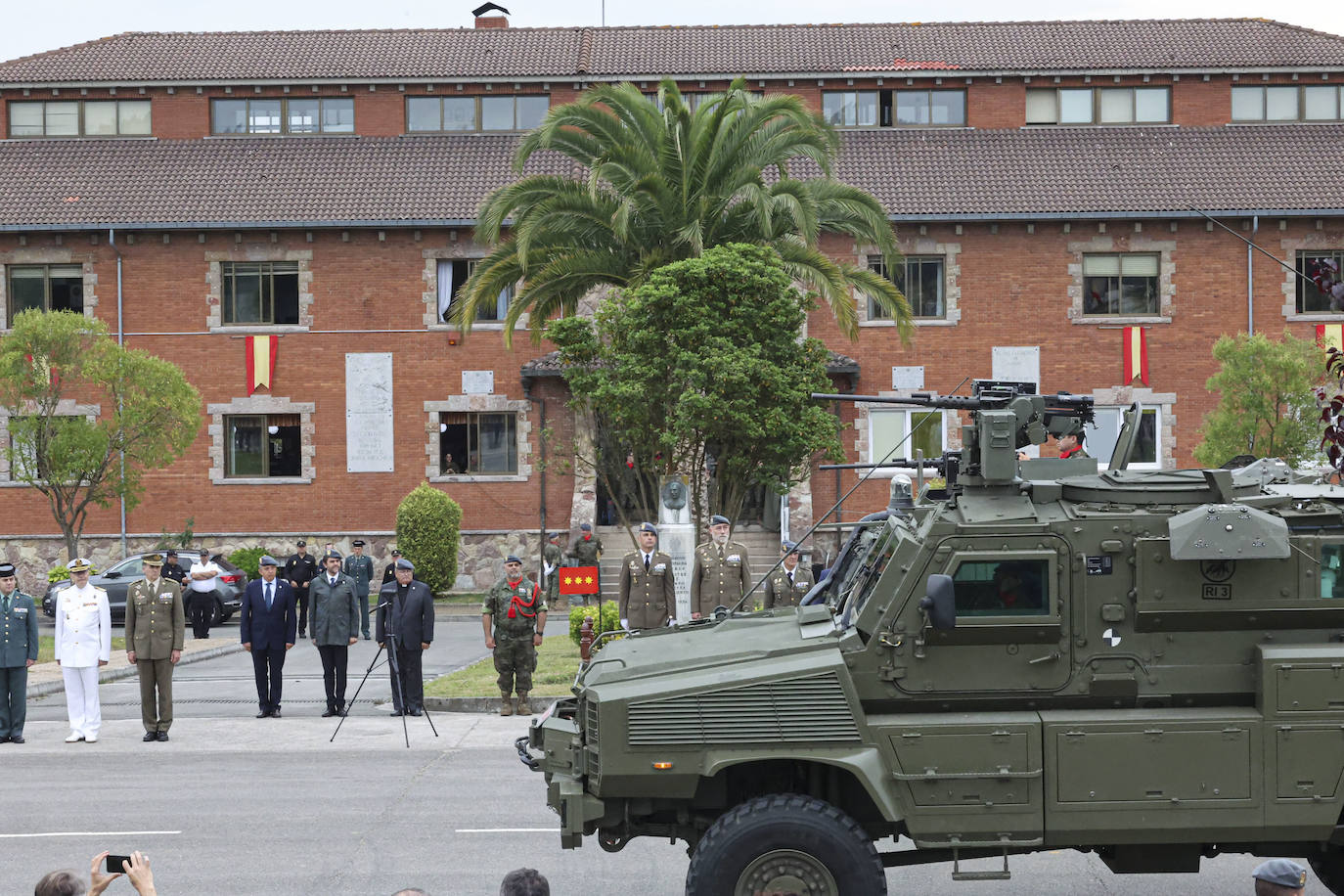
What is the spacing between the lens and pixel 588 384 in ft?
76.3

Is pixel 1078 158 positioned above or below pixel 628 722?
above

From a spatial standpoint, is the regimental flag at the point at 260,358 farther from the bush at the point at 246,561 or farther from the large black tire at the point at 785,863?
the large black tire at the point at 785,863

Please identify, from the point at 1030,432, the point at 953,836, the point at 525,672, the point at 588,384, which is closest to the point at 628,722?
the point at 953,836

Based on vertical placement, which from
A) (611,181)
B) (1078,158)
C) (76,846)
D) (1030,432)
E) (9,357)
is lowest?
(76,846)

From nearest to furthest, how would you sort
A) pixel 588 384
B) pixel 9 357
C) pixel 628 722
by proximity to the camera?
pixel 628 722 < pixel 588 384 < pixel 9 357

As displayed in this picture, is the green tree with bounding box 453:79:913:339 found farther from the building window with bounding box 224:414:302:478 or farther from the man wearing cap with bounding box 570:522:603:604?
the building window with bounding box 224:414:302:478

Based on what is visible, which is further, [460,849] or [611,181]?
[611,181]

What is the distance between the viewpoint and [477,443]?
35031 mm

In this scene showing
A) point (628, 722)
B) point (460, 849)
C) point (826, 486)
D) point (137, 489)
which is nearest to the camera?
point (628, 722)

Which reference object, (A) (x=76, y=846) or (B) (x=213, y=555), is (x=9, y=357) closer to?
(B) (x=213, y=555)

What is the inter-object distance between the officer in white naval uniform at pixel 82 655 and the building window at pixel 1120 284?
25.0m

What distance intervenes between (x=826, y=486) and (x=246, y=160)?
1644 cm

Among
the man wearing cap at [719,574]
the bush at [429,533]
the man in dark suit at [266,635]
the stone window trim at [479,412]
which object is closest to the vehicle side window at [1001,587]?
the man wearing cap at [719,574]

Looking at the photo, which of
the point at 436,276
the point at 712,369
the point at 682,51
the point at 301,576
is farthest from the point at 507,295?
the point at 712,369
